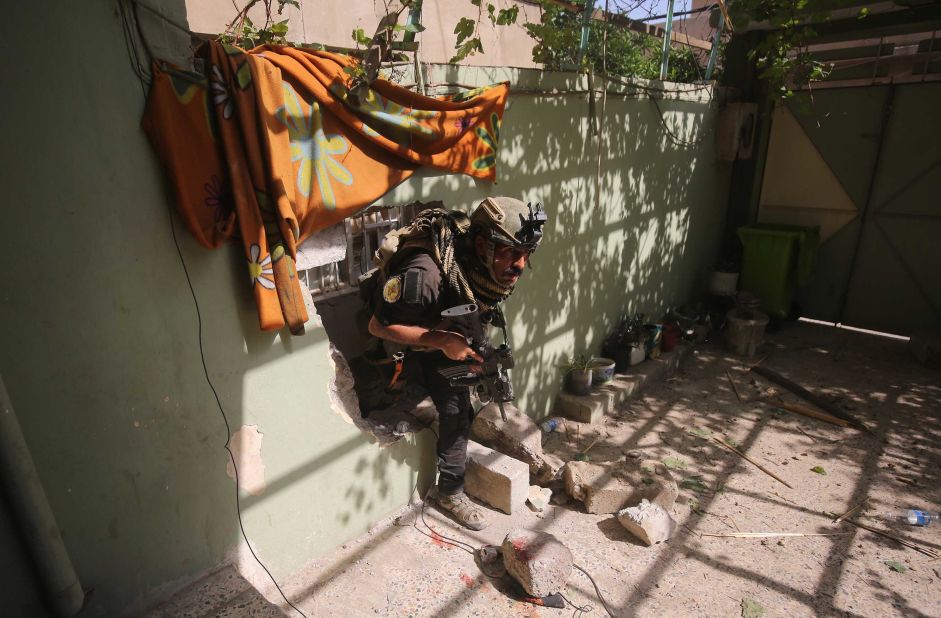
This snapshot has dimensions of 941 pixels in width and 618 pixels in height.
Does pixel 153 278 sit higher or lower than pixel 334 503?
higher

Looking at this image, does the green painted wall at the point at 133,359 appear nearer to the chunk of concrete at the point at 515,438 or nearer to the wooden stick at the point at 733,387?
the chunk of concrete at the point at 515,438

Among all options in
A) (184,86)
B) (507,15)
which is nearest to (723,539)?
(507,15)

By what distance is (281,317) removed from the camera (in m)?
2.68

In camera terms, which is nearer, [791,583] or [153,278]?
[153,278]

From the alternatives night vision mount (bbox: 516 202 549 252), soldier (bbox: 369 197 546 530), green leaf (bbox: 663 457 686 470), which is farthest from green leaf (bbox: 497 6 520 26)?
green leaf (bbox: 663 457 686 470)

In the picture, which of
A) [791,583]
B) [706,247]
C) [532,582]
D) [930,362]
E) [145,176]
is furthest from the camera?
[706,247]

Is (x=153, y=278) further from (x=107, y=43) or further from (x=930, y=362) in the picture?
(x=930, y=362)

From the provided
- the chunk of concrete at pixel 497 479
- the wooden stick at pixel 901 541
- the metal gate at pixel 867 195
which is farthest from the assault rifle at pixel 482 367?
the metal gate at pixel 867 195

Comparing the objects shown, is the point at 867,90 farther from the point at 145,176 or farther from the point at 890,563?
the point at 145,176

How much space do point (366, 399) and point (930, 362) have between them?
21.5 ft

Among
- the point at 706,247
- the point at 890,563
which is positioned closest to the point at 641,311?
the point at 706,247

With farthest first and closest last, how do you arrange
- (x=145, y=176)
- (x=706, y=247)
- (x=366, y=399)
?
(x=706, y=247) < (x=366, y=399) < (x=145, y=176)

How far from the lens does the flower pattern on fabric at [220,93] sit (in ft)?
7.65

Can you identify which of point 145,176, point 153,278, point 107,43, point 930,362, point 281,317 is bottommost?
point 930,362
